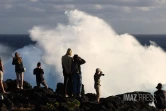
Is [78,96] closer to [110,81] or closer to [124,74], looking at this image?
[110,81]

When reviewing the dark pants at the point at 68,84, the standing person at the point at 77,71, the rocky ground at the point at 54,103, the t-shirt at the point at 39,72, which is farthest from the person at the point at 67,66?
the t-shirt at the point at 39,72

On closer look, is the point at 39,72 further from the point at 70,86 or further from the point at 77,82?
the point at 77,82

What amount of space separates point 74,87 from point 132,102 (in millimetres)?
2303

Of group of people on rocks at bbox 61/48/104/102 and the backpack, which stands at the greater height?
group of people on rocks at bbox 61/48/104/102

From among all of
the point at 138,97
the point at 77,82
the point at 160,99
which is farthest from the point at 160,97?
the point at 138,97

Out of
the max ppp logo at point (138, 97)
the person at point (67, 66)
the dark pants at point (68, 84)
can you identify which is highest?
the person at point (67, 66)

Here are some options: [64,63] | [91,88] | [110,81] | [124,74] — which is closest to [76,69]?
[64,63]

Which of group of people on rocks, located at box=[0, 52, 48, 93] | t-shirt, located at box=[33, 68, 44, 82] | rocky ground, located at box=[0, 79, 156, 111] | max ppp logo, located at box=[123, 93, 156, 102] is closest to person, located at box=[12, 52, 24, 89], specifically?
group of people on rocks, located at box=[0, 52, 48, 93]

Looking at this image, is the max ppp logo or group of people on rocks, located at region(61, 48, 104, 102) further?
the max ppp logo

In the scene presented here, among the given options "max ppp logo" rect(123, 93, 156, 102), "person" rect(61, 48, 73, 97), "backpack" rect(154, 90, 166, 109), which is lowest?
"backpack" rect(154, 90, 166, 109)

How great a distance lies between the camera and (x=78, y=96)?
18.3 metres

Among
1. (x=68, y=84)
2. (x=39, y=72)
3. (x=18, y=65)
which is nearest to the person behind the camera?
(x=68, y=84)

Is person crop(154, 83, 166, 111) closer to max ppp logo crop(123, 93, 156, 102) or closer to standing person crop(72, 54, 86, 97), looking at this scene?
standing person crop(72, 54, 86, 97)

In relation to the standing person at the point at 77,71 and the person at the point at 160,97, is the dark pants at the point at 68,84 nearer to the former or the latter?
the standing person at the point at 77,71
